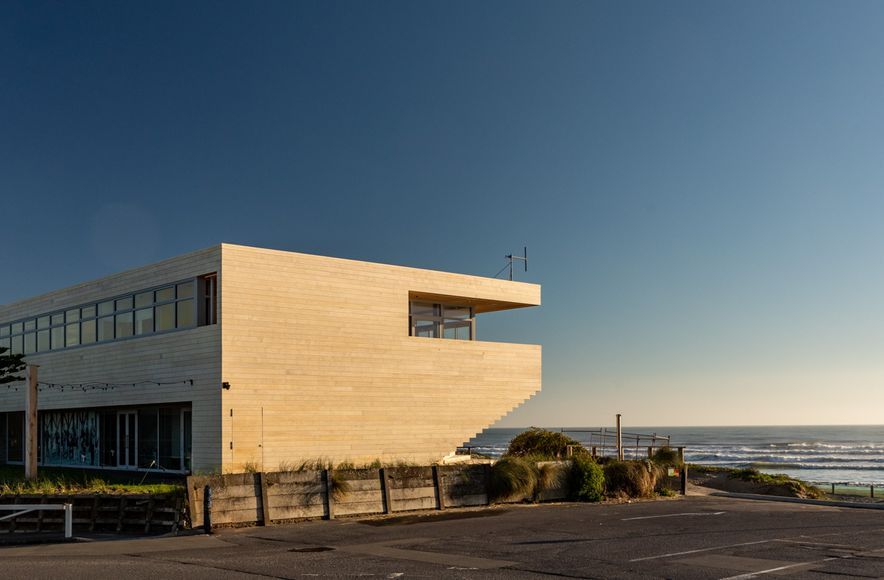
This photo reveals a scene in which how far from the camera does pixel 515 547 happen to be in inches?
629

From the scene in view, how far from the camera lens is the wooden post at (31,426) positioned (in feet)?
81.7

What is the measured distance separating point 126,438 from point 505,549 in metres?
19.0

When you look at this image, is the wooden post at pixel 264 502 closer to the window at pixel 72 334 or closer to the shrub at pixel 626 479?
the shrub at pixel 626 479

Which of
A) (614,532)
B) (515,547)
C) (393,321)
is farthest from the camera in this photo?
(393,321)

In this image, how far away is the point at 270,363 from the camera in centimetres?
2583

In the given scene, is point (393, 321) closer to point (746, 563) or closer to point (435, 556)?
point (435, 556)

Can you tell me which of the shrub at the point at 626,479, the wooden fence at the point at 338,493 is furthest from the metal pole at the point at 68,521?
the shrub at the point at 626,479

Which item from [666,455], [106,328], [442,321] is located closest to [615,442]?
[666,455]

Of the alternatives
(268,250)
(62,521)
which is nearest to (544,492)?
(268,250)

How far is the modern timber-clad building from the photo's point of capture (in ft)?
83.1

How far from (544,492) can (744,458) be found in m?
59.9

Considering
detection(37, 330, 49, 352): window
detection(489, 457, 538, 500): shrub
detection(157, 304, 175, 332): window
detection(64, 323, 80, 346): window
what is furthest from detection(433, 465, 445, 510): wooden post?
detection(37, 330, 49, 352): window

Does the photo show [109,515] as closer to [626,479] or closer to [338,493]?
[338,493]

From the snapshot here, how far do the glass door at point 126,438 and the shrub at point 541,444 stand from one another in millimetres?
13295
